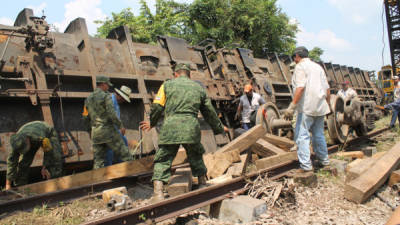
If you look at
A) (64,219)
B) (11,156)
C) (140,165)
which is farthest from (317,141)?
(11,156)

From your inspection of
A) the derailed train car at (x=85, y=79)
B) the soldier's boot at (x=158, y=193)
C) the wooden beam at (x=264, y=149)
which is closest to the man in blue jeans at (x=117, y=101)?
the derailed train car at (x=85, y=79)

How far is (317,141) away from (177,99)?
2308 millimetres

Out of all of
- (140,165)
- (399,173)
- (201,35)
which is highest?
(201,35)

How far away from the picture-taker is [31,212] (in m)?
3.32

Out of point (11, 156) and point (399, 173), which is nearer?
point (399, 173)

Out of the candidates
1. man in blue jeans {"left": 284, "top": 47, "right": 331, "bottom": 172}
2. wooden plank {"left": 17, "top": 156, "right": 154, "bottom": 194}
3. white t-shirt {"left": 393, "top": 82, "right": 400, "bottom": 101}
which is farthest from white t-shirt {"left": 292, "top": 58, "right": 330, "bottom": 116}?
white t-shirt {"left": 393, "top": 82, "right": 400, "bottom": 101}

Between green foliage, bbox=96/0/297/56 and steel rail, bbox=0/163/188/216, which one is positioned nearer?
steel rail, bbox=0/163/188/216

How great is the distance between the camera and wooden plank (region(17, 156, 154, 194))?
13.0ft

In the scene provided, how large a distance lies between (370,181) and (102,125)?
3.91m

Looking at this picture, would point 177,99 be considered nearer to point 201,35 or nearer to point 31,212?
point 31,212

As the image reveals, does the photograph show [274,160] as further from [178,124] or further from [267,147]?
[178,124]

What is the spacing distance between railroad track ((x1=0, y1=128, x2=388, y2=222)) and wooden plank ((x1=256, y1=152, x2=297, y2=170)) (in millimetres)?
132

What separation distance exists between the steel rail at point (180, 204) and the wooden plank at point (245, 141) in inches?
32.8

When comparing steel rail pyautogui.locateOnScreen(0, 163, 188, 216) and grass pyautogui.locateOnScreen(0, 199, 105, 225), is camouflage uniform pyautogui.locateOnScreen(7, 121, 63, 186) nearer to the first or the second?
steel rail pyautogui.locateOnScreen(0, 163, 188, 216)
